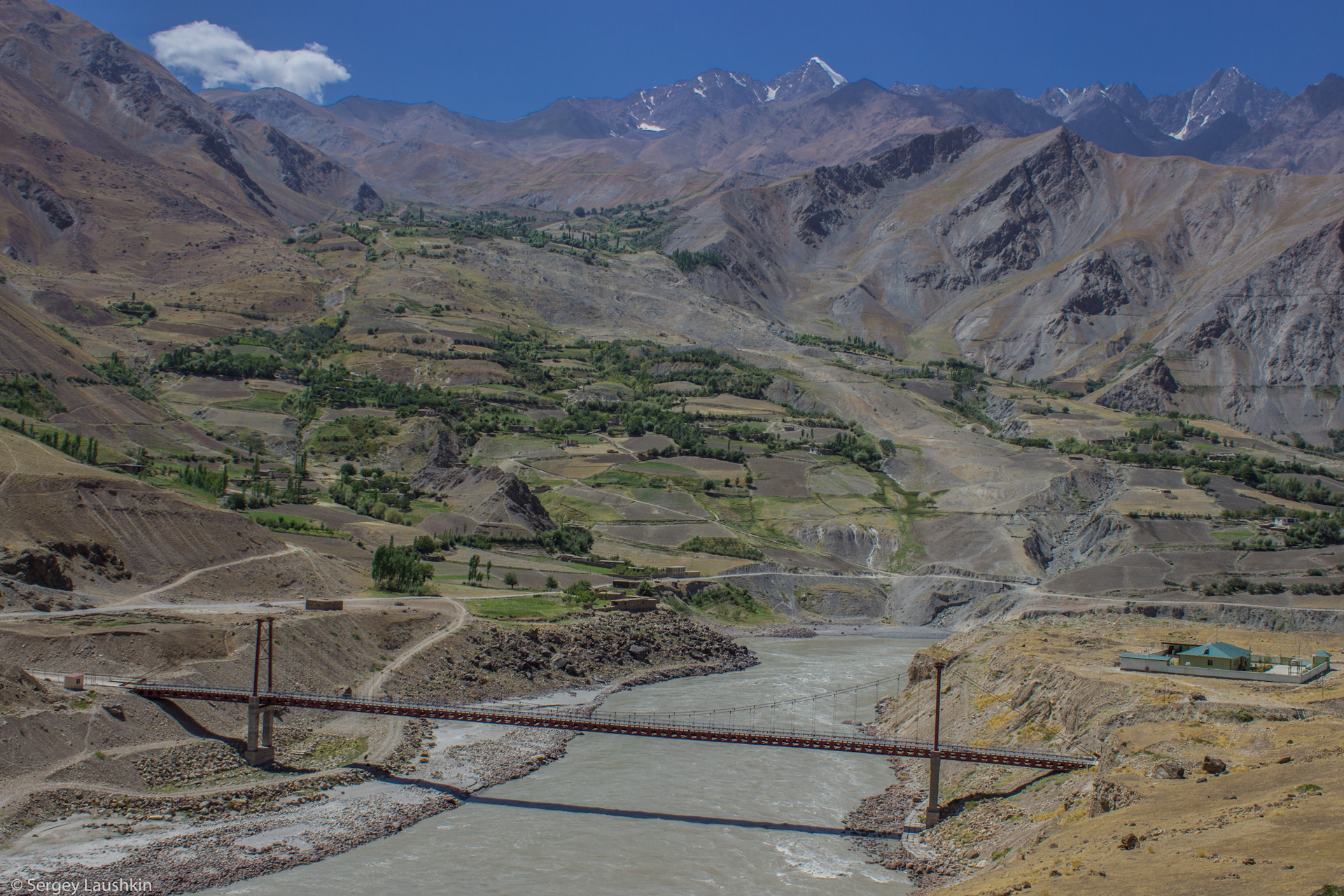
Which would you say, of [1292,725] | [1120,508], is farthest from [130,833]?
[1120,508]

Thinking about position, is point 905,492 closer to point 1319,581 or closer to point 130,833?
point 1319,581

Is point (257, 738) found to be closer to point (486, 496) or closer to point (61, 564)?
point (61, 564)

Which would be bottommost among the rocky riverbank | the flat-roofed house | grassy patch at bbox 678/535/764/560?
the rocky riverbank

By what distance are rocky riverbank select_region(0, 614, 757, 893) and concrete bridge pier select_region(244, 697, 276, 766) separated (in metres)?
1.13

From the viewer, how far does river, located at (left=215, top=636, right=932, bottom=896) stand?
38094 mm

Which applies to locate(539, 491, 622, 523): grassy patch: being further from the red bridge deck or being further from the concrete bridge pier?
the concrete bridge pier

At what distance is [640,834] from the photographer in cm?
4359

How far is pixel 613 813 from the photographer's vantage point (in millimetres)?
46344

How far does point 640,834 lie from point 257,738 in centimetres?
1991

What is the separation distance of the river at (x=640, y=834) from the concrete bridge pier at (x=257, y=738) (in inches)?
395

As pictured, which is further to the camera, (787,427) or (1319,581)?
(787,427)

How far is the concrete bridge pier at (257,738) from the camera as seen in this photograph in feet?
158

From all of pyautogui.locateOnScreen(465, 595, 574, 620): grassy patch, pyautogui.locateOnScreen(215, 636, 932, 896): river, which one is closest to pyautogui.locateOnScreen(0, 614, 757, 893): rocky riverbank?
pyautogui.locateOnScreen(215, 636, 932, 896): river

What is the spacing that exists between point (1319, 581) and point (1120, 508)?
1407 inches
